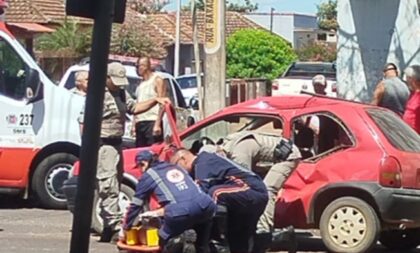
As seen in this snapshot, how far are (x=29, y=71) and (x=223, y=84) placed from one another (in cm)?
339

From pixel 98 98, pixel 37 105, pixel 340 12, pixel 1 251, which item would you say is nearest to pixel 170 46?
pixel 340 12

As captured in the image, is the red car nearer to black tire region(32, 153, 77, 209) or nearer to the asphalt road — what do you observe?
the asphalt road

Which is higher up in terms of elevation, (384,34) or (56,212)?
(384,34)

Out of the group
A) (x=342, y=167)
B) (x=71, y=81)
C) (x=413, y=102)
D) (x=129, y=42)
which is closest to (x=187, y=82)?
(x=129, y=42)

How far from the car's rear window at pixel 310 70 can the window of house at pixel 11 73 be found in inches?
854

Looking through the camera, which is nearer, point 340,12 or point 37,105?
point 37,105

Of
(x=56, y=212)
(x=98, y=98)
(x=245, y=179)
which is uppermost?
(x=98, y=98)

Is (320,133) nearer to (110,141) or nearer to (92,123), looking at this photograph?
(110,141)

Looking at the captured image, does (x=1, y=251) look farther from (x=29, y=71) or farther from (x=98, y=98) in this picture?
(x=98, y=98)

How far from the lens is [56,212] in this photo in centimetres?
1536

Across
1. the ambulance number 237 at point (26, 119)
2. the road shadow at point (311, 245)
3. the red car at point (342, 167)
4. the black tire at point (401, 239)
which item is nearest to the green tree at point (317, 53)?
the ambulance number 237 at point (26, 119)

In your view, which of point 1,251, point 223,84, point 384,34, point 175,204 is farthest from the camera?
point 384,34

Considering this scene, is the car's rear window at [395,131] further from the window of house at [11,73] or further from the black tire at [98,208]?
the window of house at [11,73]

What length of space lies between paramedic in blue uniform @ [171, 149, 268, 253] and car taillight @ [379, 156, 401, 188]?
1.84 meters
